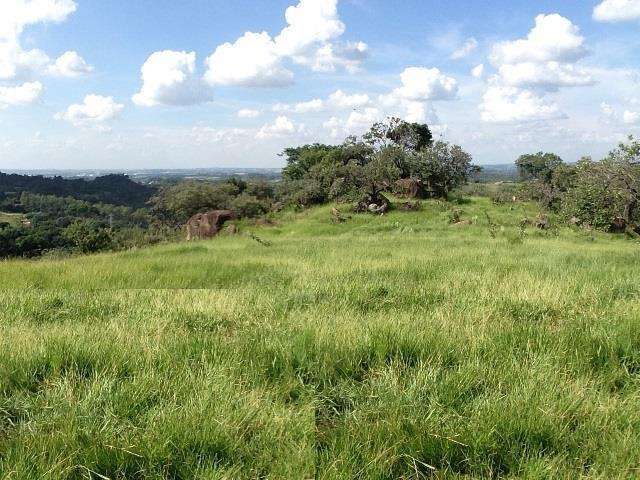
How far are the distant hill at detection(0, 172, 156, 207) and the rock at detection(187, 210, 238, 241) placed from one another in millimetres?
92862

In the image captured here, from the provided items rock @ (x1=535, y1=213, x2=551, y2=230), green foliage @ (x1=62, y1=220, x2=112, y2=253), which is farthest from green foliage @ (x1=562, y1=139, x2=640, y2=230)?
green foliage @ (x1=62, y1=220, x2=112, y2=253)

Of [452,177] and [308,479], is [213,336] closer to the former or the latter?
[308,479]

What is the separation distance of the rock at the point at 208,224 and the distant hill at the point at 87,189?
92862 mm

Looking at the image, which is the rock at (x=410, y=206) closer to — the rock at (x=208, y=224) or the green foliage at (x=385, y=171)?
the green foliage at (x=385, y=171)

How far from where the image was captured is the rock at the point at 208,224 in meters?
28.1

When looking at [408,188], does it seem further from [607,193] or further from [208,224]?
[607,193]

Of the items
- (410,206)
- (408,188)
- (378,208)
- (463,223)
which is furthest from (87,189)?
(463,223)

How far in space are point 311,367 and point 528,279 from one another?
501cm

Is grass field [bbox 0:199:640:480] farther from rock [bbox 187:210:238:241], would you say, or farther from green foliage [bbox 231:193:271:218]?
green foliage [bbox 231:193:271:218]

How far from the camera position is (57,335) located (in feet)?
12.5

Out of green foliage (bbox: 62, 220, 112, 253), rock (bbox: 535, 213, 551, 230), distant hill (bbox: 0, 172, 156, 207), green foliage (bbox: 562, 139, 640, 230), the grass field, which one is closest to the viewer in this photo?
the grass field

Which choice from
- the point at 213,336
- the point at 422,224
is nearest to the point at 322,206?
the point at 422,224

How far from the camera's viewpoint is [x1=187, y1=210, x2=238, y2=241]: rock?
92.2 feet

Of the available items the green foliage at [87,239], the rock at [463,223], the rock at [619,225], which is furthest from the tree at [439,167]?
the green foliage at [87,239]
